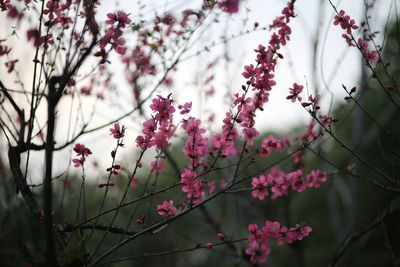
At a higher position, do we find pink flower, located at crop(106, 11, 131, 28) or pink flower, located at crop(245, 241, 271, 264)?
pink flower, located at crop(106, 11, 131, 28)

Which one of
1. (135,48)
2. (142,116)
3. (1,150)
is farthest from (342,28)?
(1,150)

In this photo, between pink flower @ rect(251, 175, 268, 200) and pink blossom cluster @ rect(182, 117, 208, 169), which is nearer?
pink blossom cluster @ rect(182, 117, 208, 169)

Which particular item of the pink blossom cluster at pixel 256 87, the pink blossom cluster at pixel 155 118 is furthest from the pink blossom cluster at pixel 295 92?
the pink blossom cluster at pixel 155 118

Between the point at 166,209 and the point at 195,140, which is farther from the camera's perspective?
the point at 195,140

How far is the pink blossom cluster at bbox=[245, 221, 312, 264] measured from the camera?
2381 mm

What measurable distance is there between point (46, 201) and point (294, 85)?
67.2 inches

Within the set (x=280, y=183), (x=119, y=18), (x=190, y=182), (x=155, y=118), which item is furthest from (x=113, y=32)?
(x=280, y=183)

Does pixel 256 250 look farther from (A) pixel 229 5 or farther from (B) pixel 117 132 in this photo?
(A) pixel 229 5

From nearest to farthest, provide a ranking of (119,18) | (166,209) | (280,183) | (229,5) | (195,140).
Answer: (119,18)
(166,209)
(195,140)
(280,183)
(229,5)

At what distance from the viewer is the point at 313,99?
2.43 metres

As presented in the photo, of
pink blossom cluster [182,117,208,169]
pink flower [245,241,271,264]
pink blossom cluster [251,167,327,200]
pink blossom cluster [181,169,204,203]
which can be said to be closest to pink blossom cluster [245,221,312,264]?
pink flower [245,241,271,264]

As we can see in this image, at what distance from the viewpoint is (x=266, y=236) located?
2.40m

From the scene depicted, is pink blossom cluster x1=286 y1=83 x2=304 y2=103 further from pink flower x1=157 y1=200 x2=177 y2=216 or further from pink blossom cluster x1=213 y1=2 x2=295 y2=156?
pink flower x1=157 y1=200 x2=177 y2=216

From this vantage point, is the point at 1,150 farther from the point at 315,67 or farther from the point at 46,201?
the point at 315,67
